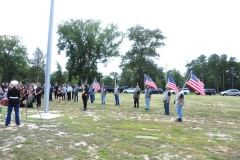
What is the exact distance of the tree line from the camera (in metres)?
54.3

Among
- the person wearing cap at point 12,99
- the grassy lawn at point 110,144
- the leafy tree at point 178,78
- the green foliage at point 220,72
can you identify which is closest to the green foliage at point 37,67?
the leafy tree at point 178,78

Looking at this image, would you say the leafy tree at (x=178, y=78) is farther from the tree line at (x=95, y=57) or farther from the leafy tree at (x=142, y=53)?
the leafy tree at (x=142, y=53)

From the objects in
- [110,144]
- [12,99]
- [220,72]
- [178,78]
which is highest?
[220,72]

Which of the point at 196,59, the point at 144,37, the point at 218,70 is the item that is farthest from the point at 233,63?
the point at 144,37

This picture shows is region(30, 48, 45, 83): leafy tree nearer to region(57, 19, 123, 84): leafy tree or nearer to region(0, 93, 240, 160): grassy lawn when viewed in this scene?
region(57, 19, 123, 84): leafy tree

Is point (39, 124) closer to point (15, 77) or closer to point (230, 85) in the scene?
point (15, 77)

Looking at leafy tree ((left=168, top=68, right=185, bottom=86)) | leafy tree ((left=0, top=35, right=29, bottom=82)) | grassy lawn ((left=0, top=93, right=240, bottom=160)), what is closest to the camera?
grassy lawn ((left=0, top=93, right=240, bottom=160))

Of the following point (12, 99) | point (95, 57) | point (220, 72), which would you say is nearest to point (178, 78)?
point (220, 72)

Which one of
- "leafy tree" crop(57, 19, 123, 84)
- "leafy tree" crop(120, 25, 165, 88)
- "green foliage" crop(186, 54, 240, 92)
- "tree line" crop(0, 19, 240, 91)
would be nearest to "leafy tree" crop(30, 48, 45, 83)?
"tree line" crop(0, 19, 240, 91)

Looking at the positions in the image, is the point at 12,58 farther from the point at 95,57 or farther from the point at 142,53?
the point at 142,53

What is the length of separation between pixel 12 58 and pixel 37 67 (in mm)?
10514

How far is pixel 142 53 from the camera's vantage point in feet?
211

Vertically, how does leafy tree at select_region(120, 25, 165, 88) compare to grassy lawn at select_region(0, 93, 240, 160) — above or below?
above

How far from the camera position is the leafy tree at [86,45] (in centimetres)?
5381
